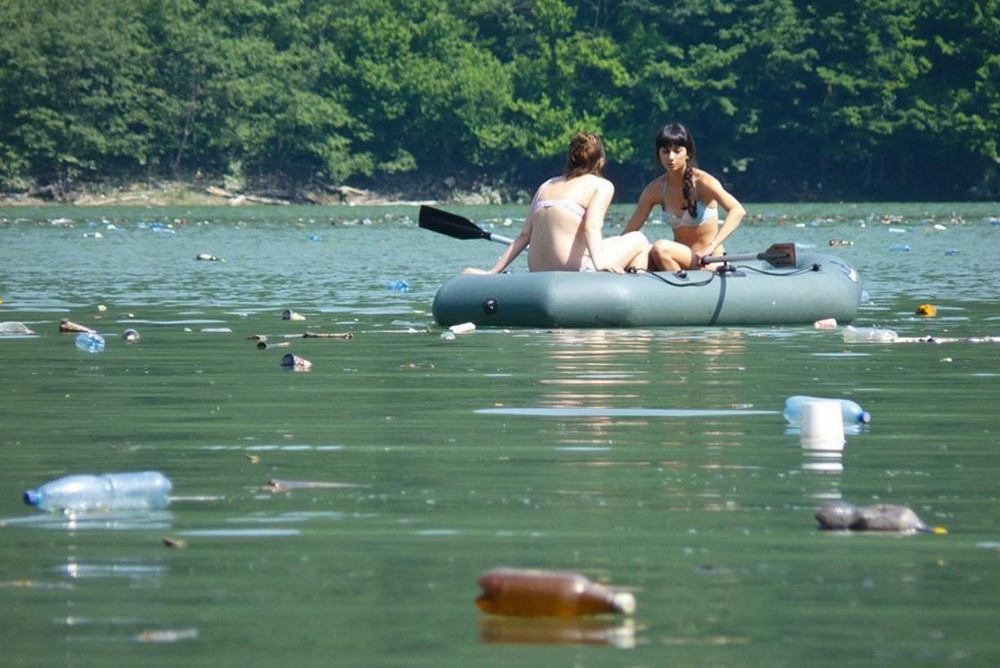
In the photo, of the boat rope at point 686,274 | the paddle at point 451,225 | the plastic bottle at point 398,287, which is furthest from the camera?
the plastic bottle at point 398,287

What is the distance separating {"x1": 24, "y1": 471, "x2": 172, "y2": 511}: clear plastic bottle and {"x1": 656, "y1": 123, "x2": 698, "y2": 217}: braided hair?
319 inches

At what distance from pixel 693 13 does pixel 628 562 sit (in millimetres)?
76045

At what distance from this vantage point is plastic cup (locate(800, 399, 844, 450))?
7457 mm

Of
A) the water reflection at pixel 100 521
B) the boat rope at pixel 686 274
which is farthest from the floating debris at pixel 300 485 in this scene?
the boat rope at pixel 686 274

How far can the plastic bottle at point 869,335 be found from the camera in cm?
1280

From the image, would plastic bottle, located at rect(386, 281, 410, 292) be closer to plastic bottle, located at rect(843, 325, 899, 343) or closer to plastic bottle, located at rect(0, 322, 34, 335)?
plastic bottle, located at rect(0, 322, 34, 335)

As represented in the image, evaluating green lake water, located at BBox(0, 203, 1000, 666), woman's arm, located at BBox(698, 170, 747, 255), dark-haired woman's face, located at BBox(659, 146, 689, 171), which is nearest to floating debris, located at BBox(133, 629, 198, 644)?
green lake water, located at BBox(0, 203, 1000, 666)

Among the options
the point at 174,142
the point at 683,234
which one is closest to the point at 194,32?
the point at 174,142

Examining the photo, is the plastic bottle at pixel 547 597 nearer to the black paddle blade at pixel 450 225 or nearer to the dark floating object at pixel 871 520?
the dark floating object at pixel 871 520

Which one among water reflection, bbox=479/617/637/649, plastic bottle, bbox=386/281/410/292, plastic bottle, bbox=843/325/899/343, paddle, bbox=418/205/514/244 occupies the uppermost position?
water reflection, bbox=479/617/637/649

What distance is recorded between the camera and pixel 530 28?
84562 millimetres

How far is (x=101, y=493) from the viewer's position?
6.06 m

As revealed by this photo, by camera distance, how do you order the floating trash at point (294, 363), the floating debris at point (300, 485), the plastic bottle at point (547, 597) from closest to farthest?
the plastic bottle at point (547, 597) < the floating debris at point (300, 485) < the floating trash at point (294, 363)

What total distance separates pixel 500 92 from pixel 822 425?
74480 millimetres
